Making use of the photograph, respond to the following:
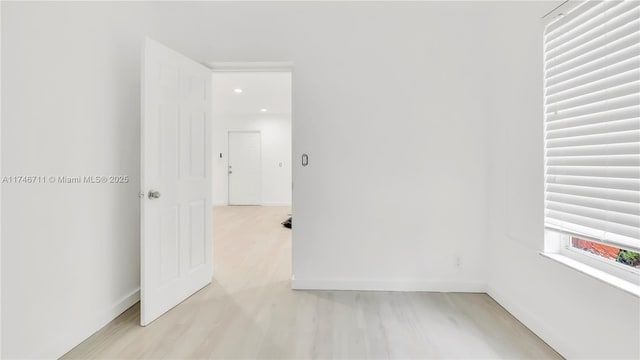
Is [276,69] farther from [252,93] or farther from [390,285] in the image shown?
[252,93]

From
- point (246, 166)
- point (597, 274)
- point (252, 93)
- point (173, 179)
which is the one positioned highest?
point (252, 93)

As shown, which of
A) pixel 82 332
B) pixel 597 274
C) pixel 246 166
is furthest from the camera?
pixel 246 166

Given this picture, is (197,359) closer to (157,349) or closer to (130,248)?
(157,349)

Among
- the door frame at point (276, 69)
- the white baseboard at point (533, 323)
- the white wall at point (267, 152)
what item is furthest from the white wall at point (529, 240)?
the white wall at point (267, 152)

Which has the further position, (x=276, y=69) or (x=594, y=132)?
(x=276, y=69)

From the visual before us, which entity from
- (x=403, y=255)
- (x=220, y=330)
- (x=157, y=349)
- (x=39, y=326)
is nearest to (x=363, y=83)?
(x=403, y=255)

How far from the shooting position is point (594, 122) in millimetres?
1390

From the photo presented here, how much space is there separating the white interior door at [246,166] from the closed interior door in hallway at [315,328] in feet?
17.0

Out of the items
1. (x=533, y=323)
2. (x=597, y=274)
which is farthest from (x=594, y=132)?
(x=533, y=323)

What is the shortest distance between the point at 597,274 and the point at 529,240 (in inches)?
19.3

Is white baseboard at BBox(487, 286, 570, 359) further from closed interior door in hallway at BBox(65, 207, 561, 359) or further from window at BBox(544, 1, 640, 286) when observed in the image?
window at BBox(544, 1, 640, 286)

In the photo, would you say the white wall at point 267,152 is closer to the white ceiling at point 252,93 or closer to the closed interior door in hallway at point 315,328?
the white ceiling at point 252,93

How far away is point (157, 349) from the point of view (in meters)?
1.63

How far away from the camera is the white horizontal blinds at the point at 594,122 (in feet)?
4.03
